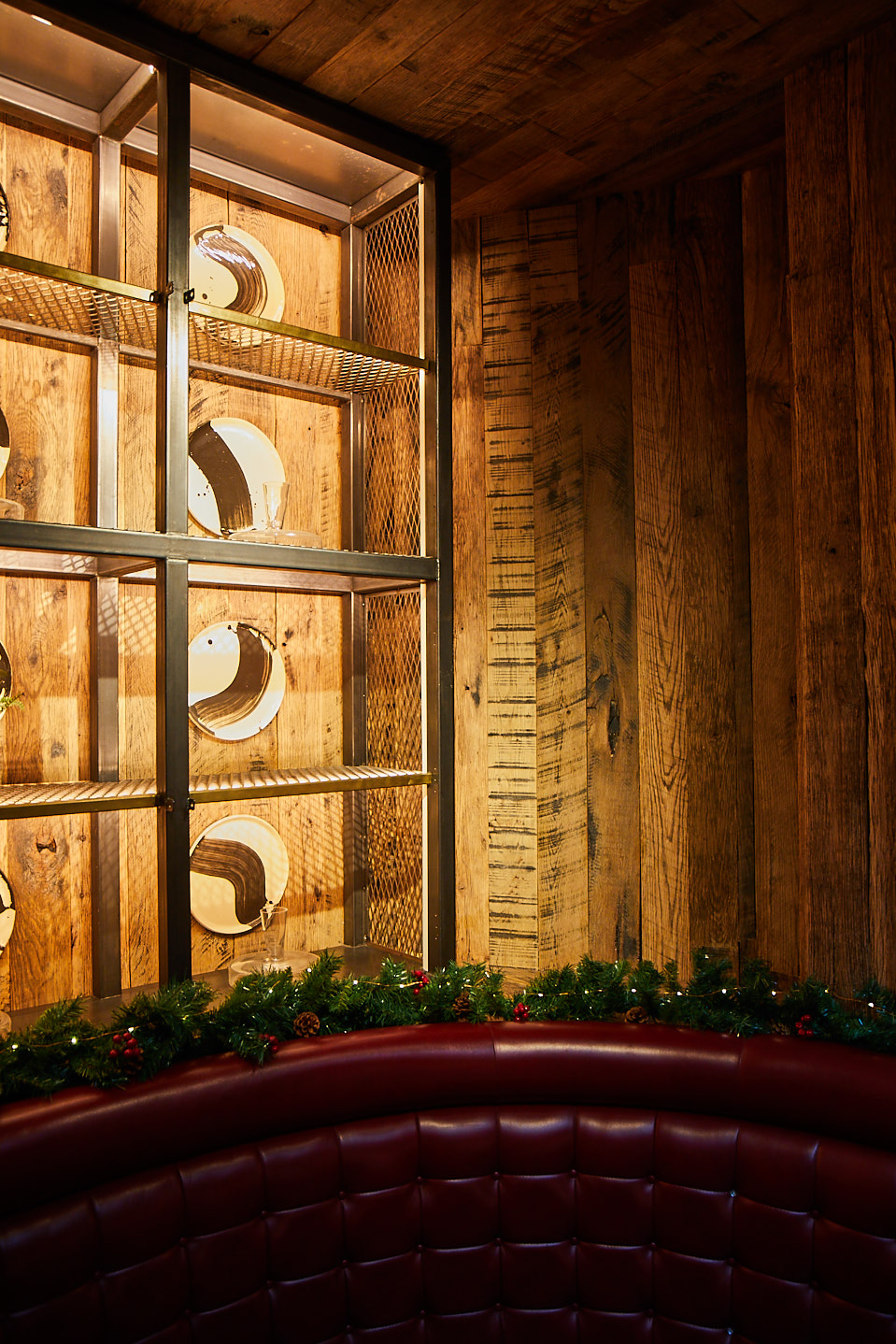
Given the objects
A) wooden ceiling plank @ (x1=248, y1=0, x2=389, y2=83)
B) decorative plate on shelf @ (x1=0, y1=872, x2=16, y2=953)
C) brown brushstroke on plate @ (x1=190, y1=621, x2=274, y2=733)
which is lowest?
decorative plate on shelf @ (x1=0, y1=872, x2=16, y2=953)

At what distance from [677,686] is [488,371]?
0.99 metres

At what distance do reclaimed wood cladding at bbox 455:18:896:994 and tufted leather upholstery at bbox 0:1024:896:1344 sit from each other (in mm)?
484

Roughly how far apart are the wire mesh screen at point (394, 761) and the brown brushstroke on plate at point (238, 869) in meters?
0.31

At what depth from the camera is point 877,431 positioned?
1796 millimetres

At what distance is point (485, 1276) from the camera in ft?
5.03

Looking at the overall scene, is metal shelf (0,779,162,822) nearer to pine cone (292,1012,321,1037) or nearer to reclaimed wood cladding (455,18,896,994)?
pine cone (292,1012,321,1037)

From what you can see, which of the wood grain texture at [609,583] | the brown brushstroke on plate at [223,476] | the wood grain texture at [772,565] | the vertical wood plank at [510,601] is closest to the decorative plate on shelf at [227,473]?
the brown brushstroke on plate at [223,476]

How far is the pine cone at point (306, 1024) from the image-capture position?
160 centimetres

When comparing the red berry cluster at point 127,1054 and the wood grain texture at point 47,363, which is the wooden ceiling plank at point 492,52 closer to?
the wood grain texture at point 47,363

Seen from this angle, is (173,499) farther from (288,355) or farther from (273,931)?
(273,931)

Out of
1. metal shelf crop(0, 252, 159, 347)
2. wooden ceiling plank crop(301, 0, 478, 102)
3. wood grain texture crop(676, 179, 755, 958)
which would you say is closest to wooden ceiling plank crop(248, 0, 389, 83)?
wooden ceiling plank crop(301, 0, 478, 102)

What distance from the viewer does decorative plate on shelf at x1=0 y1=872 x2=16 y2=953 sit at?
6.15 ft

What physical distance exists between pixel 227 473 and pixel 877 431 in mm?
1414

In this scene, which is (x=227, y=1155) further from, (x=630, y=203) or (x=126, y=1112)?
(x=630, y=203)
